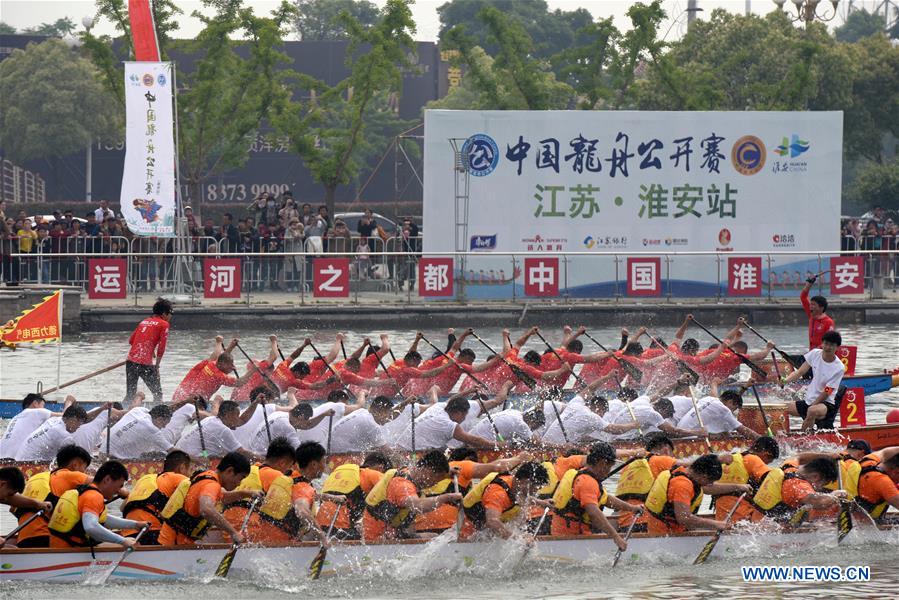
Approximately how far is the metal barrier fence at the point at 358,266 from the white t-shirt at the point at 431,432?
12.6 meters

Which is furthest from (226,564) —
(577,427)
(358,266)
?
(358,266)

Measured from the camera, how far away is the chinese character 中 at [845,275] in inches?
1196

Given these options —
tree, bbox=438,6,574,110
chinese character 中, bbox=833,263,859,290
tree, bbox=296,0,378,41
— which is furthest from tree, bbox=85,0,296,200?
tree, bbox=296,0,378,41

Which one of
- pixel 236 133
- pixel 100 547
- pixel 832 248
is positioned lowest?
pixel 100 547

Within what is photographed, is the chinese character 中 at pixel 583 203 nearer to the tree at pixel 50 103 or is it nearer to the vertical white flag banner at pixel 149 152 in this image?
the vertical white flag banner at pixel 149 152

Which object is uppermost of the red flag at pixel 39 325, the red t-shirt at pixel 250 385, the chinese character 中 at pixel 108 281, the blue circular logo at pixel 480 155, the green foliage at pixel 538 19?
the green foliage at pixel 538 19

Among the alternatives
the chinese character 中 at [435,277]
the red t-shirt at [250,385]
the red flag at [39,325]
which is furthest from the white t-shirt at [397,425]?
the chinese character 中 at [435,277]

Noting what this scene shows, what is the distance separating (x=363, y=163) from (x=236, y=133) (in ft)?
84.4

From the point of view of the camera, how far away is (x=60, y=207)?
5416 cm

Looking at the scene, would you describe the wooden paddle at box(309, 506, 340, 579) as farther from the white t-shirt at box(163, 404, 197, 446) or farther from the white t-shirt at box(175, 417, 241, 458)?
the white t-shirt at box(163, 404, 197, 446)

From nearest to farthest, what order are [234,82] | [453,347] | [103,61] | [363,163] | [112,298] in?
[453,347]
[112,298]
[103,61]
[234,82]
[363,163]

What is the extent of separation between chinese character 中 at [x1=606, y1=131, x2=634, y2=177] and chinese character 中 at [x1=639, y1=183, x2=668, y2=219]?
0.59 meters

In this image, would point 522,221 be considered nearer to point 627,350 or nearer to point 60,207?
point 627,350

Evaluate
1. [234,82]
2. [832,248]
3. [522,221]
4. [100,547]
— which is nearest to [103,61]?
[234,82]
